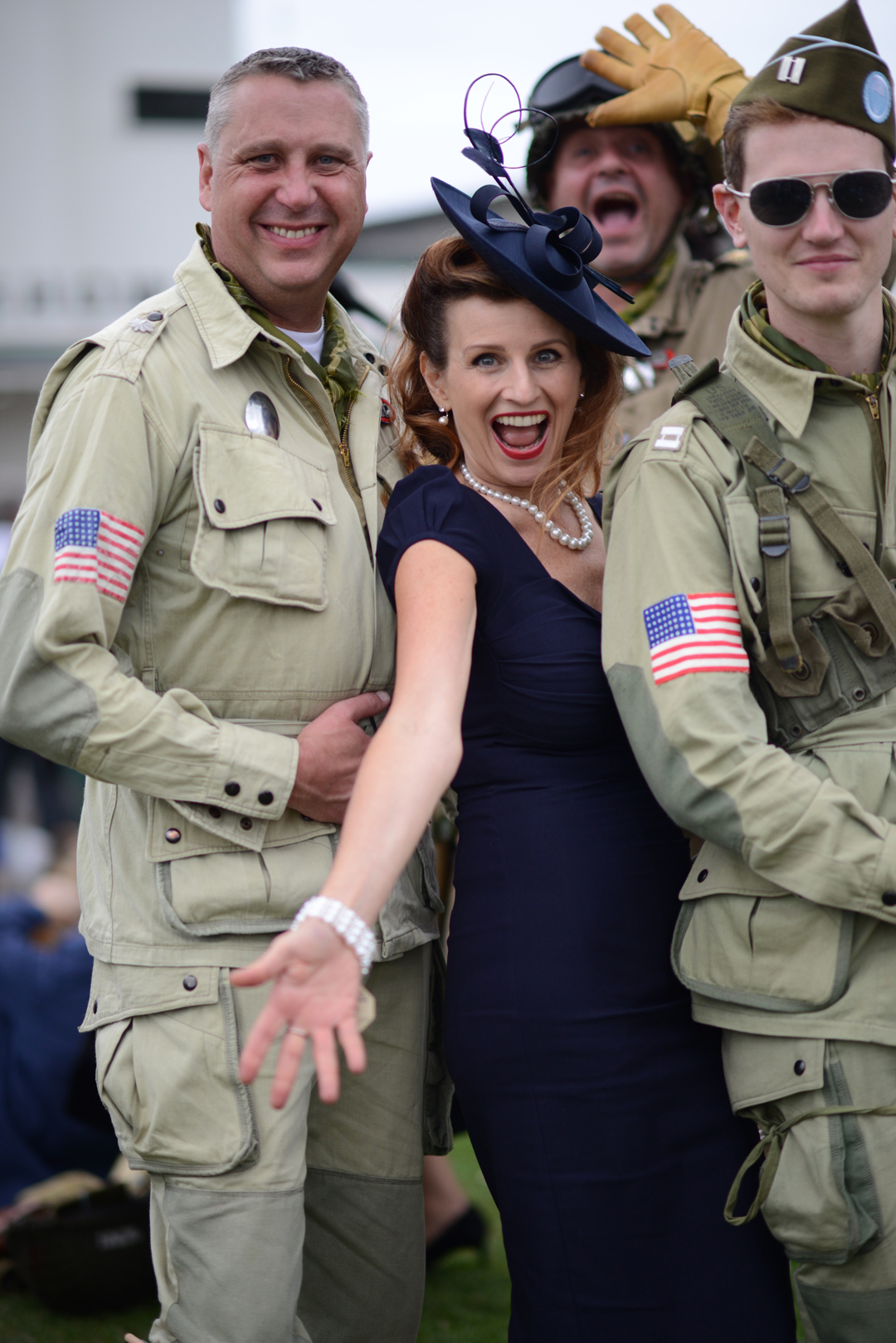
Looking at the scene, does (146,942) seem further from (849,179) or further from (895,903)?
(849,179)

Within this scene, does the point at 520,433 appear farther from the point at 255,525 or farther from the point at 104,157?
the point at 104,157

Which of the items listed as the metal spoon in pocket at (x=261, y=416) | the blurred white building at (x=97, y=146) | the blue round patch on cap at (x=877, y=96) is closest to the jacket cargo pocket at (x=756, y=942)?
the metal spoon in pocket at (x=261, y=416)

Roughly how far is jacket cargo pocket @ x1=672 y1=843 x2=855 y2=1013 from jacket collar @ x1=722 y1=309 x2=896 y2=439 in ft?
2.24

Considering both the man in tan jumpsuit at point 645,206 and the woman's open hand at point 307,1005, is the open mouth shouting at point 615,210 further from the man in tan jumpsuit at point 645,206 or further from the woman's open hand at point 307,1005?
the woman's open hand at point 307,1005

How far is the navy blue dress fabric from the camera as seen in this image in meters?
2.11

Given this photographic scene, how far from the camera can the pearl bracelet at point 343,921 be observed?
5.46 ft

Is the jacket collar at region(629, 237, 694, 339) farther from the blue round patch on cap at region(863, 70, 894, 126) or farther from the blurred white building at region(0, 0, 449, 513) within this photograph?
the blurred white building at region(0, 0, 449, 513)

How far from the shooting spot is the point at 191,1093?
2258 mm

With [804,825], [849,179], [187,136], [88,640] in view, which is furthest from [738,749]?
[187,136]

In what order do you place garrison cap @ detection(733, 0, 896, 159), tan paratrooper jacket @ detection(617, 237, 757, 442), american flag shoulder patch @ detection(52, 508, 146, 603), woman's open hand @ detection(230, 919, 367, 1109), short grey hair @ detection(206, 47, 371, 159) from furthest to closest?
tan paratrooper jacket @ detection(617, 237, 757, 442), short grey hair @ detection(206, 47, 371, 159), american flag shoulder patch @ detection(52, 508, 146, 603), garrison cap @ detection(733, 0, 896, 159), woman's open hand @ detection(230, 919, 367, 1109)

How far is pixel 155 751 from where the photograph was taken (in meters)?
2.21

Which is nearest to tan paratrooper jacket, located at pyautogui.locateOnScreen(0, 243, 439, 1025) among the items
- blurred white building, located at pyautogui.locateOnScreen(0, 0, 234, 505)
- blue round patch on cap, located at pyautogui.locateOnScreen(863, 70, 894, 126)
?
blue round patch on cap, located at pyautogui.locateOnScreen(863, 70, 894, 126)

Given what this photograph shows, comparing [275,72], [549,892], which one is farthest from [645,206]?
[549,892]

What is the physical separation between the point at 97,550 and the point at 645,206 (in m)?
2.43
